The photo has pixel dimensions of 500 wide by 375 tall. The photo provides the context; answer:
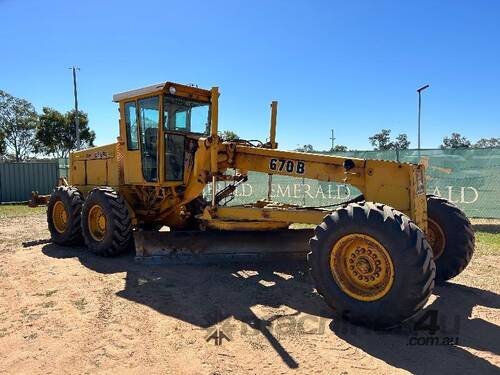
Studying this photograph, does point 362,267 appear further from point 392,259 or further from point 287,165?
point 287,165

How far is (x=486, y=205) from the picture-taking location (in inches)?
460

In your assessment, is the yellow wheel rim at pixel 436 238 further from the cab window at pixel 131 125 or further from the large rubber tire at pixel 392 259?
the cab window at pixel 131 125

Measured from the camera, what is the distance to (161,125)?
24.6 ft

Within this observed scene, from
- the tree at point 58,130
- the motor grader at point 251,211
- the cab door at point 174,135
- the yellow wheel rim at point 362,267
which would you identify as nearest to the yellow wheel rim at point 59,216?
the motor grader at point 251,211

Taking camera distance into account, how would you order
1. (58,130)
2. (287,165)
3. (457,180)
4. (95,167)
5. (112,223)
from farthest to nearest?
1. (58,130)
2. (457,180)
3. (95,167)
4. (112,223)
5. (287,165)

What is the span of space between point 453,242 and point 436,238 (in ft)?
0.72

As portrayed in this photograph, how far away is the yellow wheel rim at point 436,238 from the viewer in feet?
19.0

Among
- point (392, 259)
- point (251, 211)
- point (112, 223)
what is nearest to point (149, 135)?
point (112, 223)

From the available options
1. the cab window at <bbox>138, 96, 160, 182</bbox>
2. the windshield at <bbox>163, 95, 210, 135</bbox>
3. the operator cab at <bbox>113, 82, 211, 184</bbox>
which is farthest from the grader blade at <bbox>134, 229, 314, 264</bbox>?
the windshield at <bbox>163, 95, 210, 135</bbox>

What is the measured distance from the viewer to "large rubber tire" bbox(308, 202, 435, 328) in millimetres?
4129

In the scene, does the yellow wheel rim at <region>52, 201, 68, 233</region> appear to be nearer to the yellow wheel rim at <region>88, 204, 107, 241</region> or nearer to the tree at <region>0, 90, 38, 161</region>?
the yellow wheel rim at <region>88, 204, 107, 241</region>

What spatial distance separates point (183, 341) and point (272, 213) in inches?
93.9

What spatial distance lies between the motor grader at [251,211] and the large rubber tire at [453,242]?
0.01 m

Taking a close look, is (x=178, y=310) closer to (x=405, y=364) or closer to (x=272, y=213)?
(x=272, y=213)
